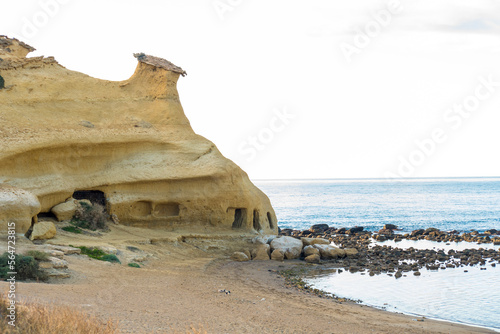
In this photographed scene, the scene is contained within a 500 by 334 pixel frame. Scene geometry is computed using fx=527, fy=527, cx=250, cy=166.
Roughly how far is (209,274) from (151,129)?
33.9 ft

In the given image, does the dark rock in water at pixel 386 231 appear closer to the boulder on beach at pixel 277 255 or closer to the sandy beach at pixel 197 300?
the boulder on beach at pixel 277 255

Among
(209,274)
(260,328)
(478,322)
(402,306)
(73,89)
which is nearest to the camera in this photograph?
(260,328)

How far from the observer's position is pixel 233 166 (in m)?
30.9

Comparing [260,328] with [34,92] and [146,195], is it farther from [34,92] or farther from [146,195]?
[34,92]

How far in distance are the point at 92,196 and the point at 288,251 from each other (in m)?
11.1

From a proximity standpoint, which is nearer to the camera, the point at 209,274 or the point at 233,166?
the point at 209,274

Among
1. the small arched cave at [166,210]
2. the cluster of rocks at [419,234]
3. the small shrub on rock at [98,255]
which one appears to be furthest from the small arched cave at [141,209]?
the cluster of rocks at [419,234]

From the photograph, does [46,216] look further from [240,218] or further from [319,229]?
[319,229]

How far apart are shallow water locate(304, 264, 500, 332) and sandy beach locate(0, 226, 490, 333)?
148 centimetres

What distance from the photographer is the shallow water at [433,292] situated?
1859 cm

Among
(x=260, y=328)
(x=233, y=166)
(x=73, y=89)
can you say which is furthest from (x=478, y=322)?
(x=73, y=89)

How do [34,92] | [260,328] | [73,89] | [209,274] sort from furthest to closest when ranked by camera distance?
[73,89] < [34,92] < [209,274] < [260,328]

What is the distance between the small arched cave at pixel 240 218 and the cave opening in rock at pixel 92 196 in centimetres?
830

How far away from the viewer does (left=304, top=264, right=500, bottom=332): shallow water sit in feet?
61.0
